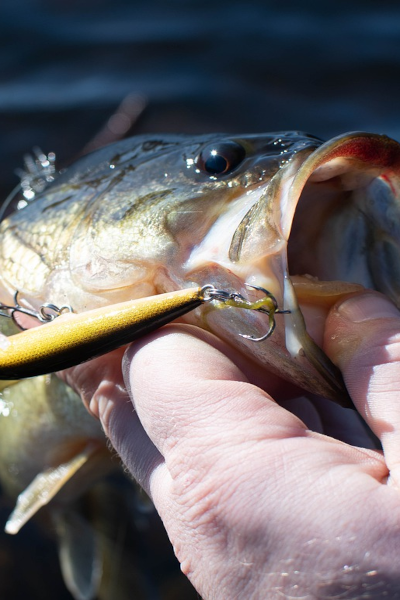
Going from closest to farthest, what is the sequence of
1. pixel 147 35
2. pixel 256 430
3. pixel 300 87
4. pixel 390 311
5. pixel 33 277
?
pixel 256 430
pixel 390 311
pixel 33 277
pixel 300 87
pixel 147 35

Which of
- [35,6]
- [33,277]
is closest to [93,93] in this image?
[35,6]

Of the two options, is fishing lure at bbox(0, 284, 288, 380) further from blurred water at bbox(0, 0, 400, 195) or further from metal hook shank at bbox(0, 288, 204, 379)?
blurred water at bbox(0, 0, 400, 195)

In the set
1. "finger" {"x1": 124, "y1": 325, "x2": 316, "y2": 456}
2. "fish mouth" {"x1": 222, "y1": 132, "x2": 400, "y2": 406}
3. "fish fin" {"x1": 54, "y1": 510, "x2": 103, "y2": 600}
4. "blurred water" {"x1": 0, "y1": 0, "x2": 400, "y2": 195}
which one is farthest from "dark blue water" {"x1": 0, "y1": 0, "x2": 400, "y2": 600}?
"finger" {"x1": 124, "y1": 325, "x2": 316, "y2": 456}

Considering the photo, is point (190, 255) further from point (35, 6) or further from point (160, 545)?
point (35, 6)

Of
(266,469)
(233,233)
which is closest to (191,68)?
(233,233)

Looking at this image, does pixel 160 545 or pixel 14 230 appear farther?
pixel 160 545

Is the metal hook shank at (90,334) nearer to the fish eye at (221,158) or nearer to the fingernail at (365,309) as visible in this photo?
the fingernail at (365,309)

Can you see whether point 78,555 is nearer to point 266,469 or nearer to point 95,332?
point 95,332

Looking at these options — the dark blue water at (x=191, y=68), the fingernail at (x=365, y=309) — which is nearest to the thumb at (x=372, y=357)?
the fingernail at (x=365, y=309)
